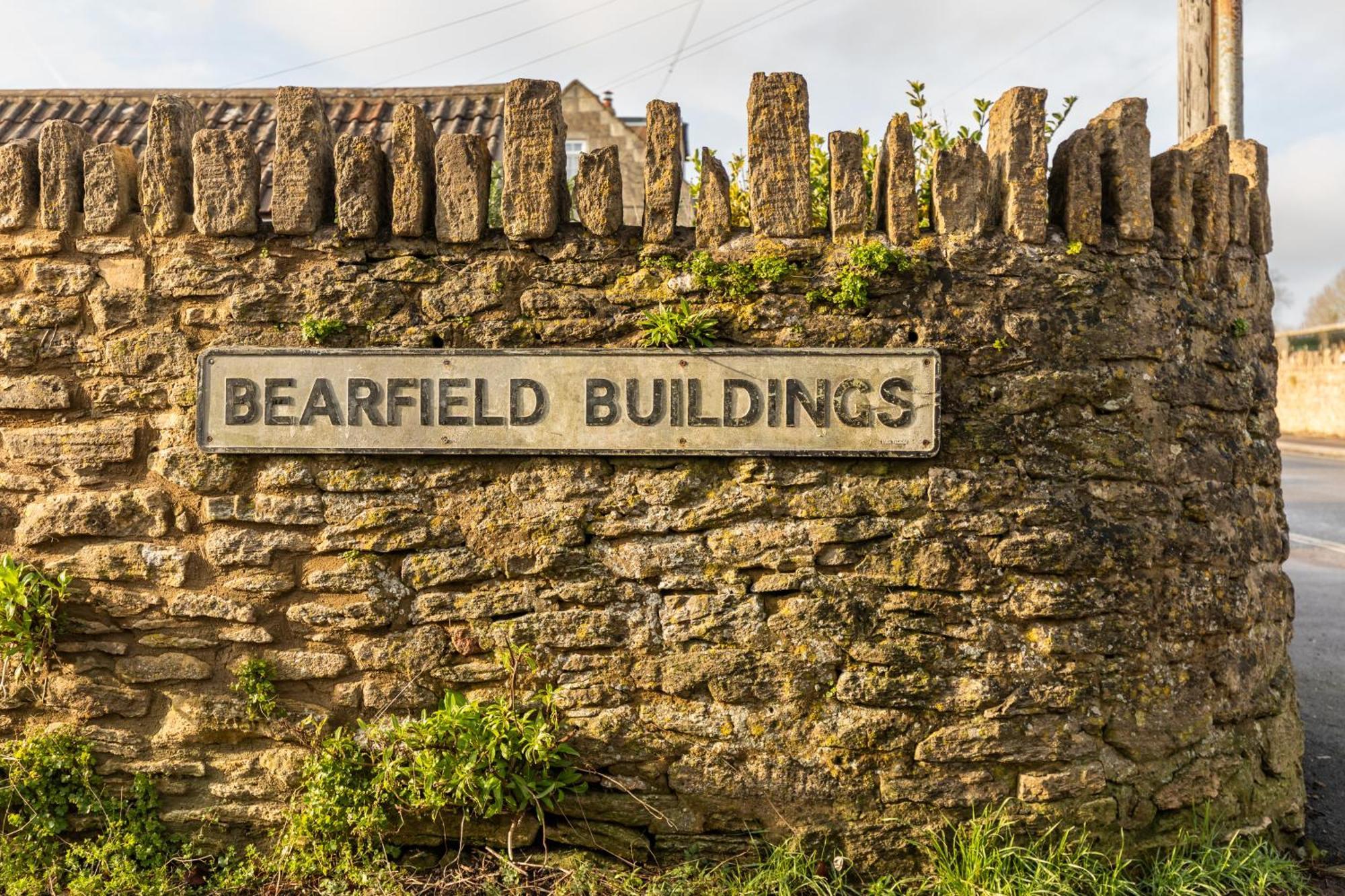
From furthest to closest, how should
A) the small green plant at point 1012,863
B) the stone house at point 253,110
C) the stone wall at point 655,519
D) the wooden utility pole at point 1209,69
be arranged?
the stone house at point 253,110 < the wooden utility pole at point 1209,69 < the stone wall at point 655,519 < the small green plant at point 1012,863

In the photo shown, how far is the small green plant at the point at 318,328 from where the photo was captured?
10.4 feet

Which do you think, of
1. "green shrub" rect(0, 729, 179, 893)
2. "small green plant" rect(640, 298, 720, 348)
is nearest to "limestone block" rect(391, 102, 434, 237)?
"small green plant" rect(640, 298, 720, 348)

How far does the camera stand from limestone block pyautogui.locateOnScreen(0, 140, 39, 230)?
10.7ft

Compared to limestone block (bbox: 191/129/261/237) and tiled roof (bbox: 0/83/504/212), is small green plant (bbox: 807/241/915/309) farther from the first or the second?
tiled roof (bbox: 0/83/504/212)

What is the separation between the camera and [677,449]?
3150mm

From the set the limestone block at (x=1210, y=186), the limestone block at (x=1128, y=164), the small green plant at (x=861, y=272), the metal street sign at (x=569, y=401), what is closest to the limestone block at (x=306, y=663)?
the metal street sign at (x=569, y=401)

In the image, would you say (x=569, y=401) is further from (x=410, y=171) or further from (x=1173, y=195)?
(x=1173, y=195)

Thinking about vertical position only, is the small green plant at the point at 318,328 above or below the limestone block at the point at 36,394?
above

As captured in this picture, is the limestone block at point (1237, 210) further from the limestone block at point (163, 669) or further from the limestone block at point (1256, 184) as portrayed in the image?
the limestone block at point (163, 669)

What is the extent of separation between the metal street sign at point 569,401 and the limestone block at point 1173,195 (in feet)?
3.55

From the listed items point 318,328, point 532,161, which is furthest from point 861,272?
point 318,328

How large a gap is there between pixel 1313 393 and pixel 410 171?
77.4ft

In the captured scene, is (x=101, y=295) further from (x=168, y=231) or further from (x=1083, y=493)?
(x=1083, y=493)

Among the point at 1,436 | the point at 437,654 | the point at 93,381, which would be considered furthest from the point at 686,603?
the point at 1,436
